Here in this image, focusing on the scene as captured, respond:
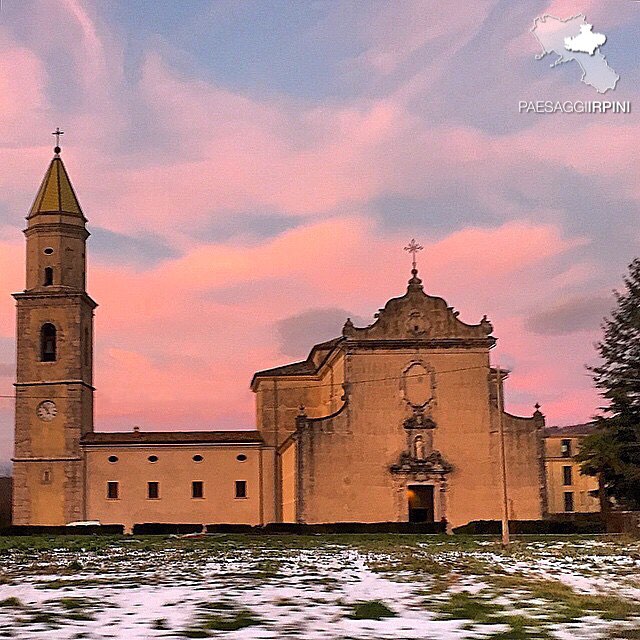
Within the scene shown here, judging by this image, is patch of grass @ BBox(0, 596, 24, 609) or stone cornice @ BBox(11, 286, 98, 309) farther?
stone cornice @ BBox(11, 286, 98, 309)

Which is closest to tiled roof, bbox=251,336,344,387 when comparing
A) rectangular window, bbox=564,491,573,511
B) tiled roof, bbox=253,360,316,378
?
tiled roof, bbox=253,360,316,378

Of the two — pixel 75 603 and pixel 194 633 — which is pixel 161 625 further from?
pixel 75 603

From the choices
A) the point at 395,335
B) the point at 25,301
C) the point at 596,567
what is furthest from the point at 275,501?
the point at 596,567

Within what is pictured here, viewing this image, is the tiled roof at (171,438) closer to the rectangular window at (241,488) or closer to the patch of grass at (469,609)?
the rectangular window at (241,488)

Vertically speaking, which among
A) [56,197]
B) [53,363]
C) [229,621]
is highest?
[56,197]

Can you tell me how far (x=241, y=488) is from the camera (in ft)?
197

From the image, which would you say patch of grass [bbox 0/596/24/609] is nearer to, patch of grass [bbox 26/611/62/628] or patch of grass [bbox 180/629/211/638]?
patch of grass [bbox 26/611/62/628]

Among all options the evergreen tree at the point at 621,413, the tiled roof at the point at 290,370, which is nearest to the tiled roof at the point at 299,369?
the tiled roof at the point at 290,370

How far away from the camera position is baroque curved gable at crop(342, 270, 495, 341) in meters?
56.6

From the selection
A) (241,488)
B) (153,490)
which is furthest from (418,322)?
(153,490)

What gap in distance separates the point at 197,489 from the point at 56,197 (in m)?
19.8

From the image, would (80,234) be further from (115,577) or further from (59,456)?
(115,577)

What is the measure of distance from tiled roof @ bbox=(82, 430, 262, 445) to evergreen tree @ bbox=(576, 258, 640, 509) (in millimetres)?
20661

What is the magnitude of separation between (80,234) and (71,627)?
53405 millimetres
